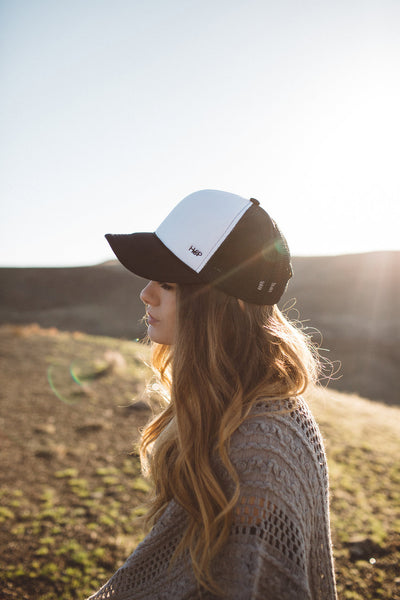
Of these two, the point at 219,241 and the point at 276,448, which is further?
the point at 219,241

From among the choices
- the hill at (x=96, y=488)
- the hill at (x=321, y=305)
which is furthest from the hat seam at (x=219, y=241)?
the hill at (x=321, y=305)

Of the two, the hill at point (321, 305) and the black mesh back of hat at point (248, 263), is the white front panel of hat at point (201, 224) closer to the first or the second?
the black mesh back of hat at point (248, 263)

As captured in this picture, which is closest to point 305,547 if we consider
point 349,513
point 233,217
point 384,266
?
point 233,217

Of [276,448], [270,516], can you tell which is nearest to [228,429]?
[276,448]

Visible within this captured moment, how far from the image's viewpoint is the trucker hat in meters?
1.44

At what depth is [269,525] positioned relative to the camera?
1210mm

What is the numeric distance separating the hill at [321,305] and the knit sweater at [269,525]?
54.1 feet

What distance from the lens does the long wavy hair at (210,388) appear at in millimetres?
1293

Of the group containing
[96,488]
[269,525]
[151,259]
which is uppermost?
[151,259]

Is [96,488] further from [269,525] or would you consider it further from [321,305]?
[321,305]

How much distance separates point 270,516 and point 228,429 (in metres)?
0.32

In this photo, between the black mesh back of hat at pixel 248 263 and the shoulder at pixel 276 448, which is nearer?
the shoulder at pixel 276 448

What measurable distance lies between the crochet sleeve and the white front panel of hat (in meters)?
0.72

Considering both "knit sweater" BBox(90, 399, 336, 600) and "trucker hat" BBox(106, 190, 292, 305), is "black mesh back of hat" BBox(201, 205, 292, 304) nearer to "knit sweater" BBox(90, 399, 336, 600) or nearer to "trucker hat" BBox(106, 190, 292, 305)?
"trucker hat" BBox(106, 190, 292, 305)
